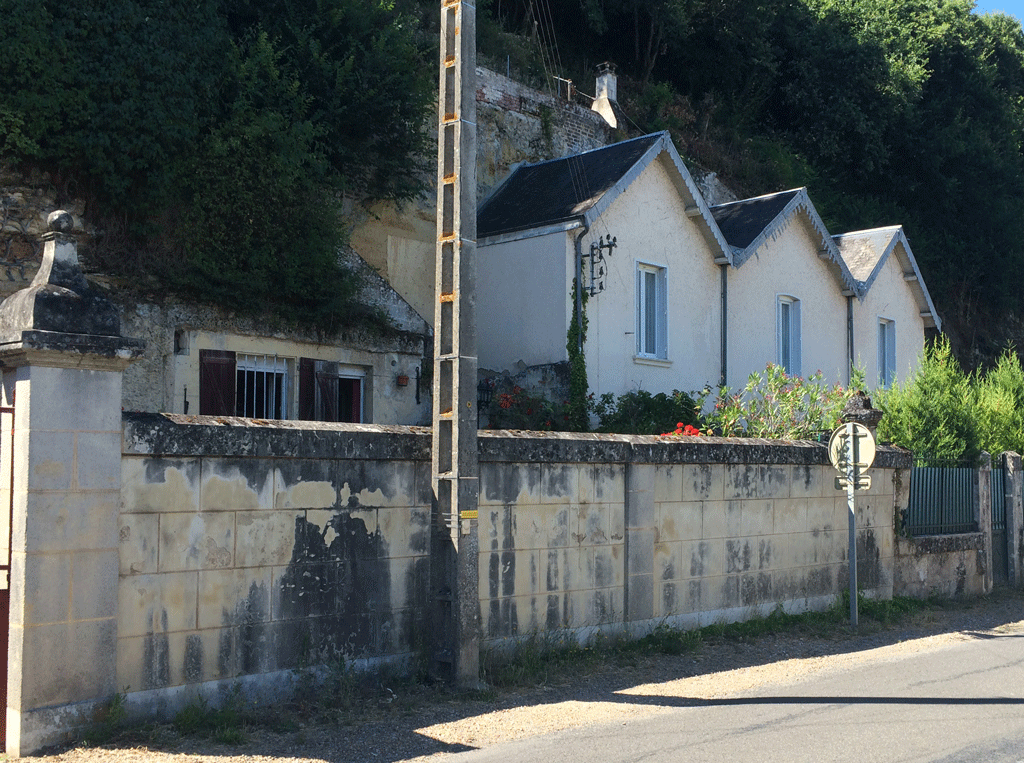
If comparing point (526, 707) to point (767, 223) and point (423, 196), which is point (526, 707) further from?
point (767, 223)

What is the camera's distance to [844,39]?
108 feet

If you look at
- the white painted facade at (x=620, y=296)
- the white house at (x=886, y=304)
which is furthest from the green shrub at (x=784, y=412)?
the white house at (x=886, y=304)

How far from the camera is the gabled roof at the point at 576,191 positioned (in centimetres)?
1717

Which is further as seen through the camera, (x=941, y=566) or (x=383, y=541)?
(x=941, y=566)

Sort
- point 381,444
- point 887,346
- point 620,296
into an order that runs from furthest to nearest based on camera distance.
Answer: point 887,346 < point 620,296 < point 381,444

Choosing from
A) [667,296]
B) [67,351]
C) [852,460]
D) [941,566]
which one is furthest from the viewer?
[667,296]

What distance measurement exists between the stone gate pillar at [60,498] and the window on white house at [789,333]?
17084 mm

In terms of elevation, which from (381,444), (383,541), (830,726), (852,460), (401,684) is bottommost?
(830,726)

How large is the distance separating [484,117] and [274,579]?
15.0 meters

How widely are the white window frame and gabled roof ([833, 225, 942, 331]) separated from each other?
14.4 m

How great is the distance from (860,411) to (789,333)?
872 centimetres

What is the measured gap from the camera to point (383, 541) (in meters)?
7.95

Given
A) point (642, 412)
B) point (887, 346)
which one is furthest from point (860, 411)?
point (887, 346)

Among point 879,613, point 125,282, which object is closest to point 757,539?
point 879,613
